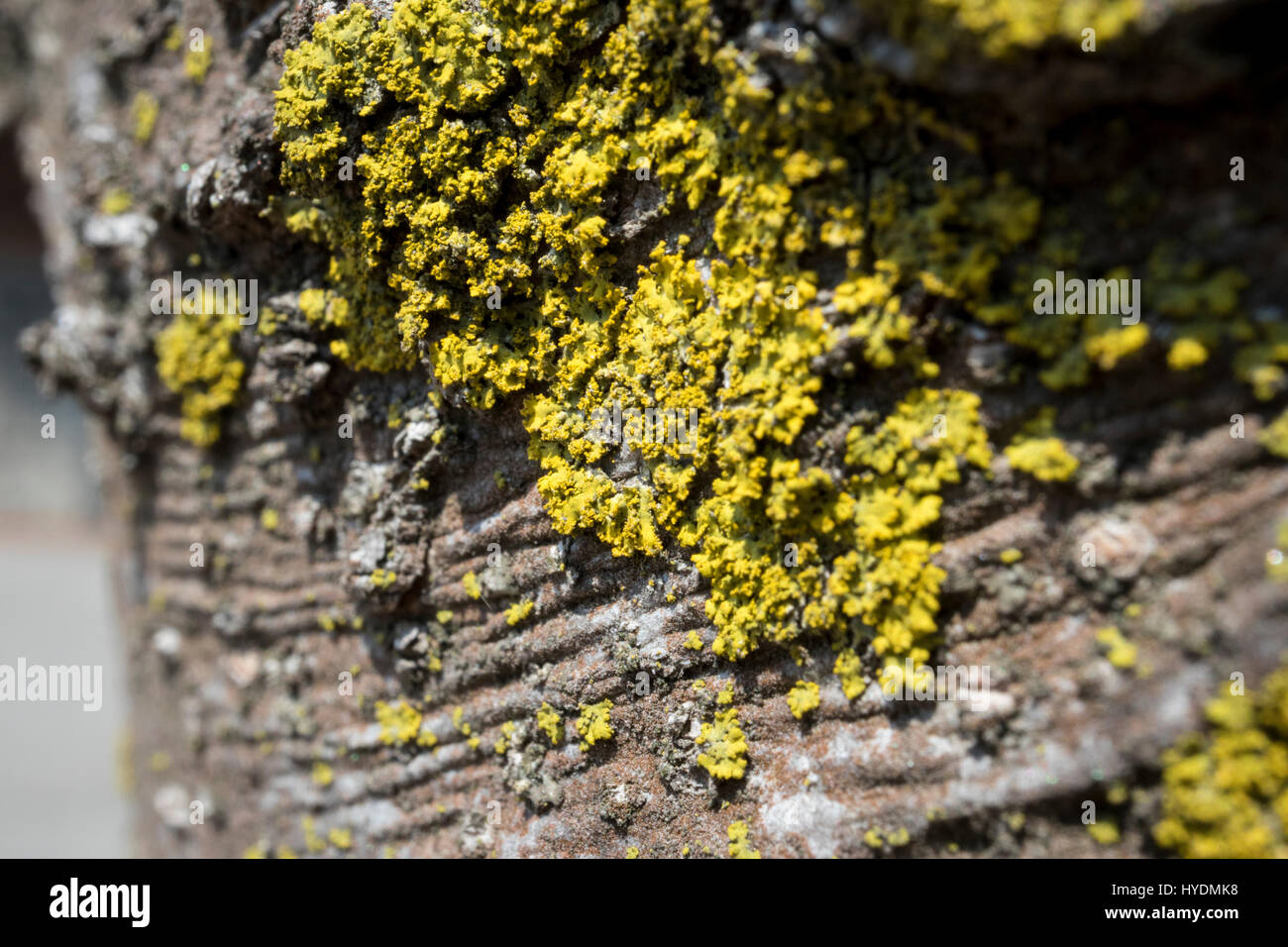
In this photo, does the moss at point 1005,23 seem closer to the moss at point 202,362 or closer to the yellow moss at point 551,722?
the yellow moss at point 551,722

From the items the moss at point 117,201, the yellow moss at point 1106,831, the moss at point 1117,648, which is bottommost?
the yellow moss at point 1106,831

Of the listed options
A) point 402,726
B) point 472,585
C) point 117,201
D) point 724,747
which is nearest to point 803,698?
point 724,747

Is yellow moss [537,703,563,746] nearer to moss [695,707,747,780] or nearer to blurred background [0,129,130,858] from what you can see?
moss [695,707,747,780]

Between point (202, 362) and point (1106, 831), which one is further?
point (202, 362)

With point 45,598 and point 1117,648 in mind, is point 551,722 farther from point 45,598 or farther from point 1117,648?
point 45,598

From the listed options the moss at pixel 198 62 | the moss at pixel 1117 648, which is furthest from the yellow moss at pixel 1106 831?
the moss at pixel 198 62
